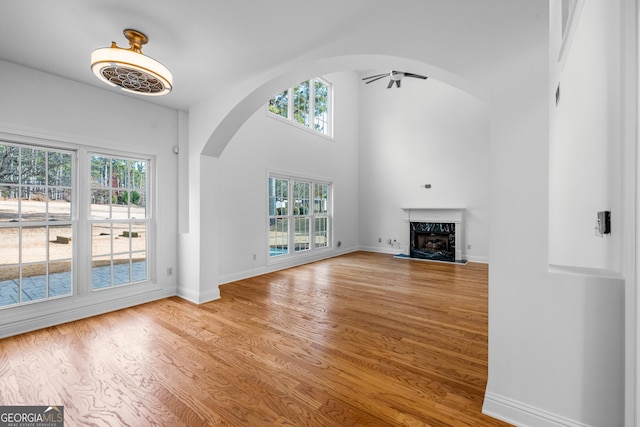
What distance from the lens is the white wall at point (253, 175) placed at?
4.48 metres

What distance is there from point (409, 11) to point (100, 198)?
364 cm

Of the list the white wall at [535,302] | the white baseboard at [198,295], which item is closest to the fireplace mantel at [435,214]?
the white baseboard at [198,295]

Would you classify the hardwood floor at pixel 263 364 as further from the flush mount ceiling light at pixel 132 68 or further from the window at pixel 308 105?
the window at pixel 308 105

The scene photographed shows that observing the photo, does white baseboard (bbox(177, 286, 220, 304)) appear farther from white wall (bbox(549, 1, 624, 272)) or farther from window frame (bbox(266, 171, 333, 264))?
white wall (bbox(549, 1, 624, 272))

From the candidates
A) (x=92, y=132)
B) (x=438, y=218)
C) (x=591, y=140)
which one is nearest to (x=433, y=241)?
(x=438, y=218)

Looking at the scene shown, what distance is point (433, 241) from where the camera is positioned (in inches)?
272

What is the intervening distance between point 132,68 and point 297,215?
14.0ft

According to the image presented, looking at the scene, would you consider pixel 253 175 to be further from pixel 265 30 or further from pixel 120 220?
pixel 265 30

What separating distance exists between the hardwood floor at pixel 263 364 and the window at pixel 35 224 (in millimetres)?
484

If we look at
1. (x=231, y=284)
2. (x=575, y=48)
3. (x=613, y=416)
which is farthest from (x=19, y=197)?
(x=613, y=416)

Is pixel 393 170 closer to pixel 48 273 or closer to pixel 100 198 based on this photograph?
pixel 100 198

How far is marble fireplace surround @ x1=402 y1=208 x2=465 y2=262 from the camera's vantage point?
646 centimetres

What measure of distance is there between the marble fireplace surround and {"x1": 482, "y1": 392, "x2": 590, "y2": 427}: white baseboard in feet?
17.3

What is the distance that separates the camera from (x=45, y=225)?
288cm
